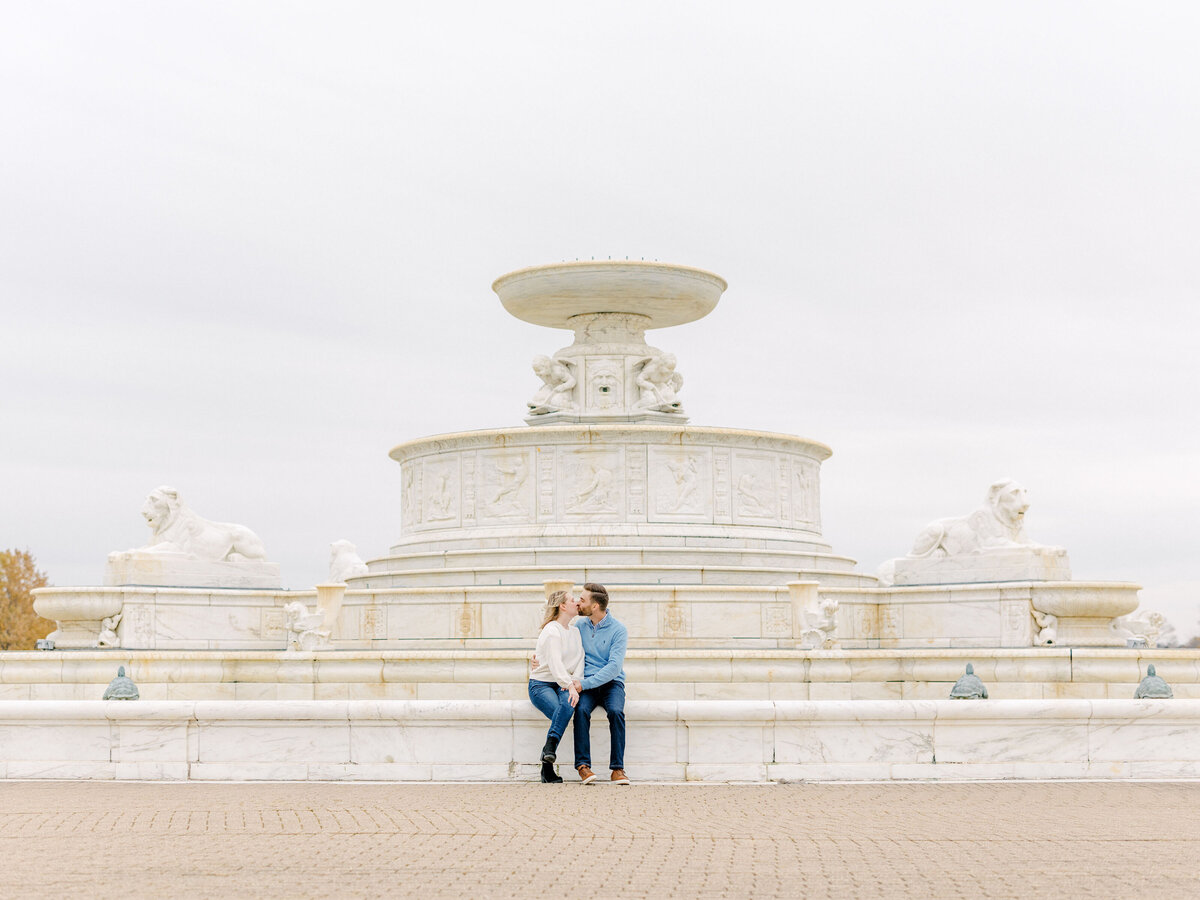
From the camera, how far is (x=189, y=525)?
2730 centimetres

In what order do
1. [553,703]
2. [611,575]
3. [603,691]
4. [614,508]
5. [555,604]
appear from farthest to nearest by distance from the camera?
[614,508], [611,575], [555,604], [603,691], [553,703]

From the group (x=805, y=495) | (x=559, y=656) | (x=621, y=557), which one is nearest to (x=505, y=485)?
(x=621, y=557)

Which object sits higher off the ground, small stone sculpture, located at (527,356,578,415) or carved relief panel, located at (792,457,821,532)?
small stone sculpture, located at (527,356,578,415)

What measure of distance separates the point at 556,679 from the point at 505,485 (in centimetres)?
1371

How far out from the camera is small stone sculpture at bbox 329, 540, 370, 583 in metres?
28.8

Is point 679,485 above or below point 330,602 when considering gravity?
above

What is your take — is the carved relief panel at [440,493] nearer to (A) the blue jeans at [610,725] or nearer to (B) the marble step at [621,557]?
(B) the marble step at [621,557]

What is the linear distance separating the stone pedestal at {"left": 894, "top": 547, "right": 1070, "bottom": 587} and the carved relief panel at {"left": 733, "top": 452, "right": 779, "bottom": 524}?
2591 mm

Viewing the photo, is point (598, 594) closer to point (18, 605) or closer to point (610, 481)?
point (610, 481)

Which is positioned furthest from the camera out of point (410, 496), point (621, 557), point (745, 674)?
point (410, 496)

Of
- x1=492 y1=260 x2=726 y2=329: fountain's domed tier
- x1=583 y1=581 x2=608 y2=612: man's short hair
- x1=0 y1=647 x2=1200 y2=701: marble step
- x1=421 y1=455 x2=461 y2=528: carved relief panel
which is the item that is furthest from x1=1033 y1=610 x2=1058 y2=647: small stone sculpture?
x1=583 y1=581 x2=608 y2=612: man's short hair

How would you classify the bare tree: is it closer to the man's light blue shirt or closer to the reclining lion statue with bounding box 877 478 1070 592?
the reclining lion statue with bounding box 877 478 1070 592

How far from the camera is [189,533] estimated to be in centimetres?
2720

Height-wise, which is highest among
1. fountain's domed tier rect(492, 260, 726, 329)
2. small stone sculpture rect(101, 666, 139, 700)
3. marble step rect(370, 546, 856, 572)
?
fountain's domed tier rect(492, 260, 726, 329)
